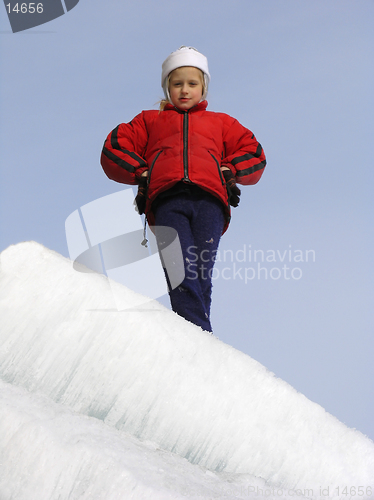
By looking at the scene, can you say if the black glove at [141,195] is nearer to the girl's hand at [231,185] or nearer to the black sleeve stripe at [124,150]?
the black sleeve stripe at [124,150]

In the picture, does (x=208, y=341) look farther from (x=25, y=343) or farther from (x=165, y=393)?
(x=25, y=343)

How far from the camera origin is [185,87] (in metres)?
2.72

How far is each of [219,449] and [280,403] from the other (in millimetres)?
229

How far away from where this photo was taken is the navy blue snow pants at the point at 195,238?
7.41ft

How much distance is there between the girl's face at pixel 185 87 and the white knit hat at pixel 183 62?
0.08ft

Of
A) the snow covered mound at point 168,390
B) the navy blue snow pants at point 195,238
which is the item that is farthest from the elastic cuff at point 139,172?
the snow covered mound at point 168,390

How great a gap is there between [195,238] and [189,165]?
1.23 ft

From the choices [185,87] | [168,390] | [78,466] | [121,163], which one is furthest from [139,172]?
[78,466]

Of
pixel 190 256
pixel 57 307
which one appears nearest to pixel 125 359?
pixel 57 307

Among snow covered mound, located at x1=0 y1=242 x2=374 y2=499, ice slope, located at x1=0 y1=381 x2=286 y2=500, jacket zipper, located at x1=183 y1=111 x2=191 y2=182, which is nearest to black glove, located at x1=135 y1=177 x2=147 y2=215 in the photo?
jacket zipper, located at x1=183 y1=111 x2=191 y2=182

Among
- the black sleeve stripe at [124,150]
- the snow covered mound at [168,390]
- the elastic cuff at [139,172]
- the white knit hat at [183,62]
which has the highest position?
the white knit hat at [183,62]

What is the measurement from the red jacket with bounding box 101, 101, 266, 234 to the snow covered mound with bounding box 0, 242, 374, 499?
114 centimetres

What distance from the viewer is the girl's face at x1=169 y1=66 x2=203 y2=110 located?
271 centimetres

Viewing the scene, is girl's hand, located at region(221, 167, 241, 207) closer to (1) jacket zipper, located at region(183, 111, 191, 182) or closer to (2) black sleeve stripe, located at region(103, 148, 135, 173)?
(1) jacket zipper, located at region(183, 111, 191, 182)
